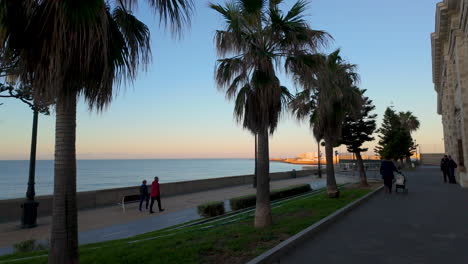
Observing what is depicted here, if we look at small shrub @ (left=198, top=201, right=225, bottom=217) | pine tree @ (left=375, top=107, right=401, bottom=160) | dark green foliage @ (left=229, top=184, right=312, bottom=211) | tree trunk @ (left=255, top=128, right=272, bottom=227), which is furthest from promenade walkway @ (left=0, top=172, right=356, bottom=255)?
pine tree @ (left=375, top=107, right=401, bottom=160)

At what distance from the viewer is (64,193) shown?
479 cm

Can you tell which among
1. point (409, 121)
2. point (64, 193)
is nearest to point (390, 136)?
point (409, 121)

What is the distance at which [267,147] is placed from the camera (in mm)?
8922

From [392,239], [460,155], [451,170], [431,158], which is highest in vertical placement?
[460,155]

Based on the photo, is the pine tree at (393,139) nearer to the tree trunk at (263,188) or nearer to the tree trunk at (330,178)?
the tree trunk at (330,178)

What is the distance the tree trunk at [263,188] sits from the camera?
8656 millimetres

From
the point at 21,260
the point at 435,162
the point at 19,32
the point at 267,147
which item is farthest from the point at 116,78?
the point at 435,162

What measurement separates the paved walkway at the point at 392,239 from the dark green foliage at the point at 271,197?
5.15 metres

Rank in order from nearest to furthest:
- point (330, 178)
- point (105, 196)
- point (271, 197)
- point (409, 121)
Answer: point (330, 178) → point (271, 197) → point (105, 196) → point (409, 121)

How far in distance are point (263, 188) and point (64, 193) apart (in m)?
5.36

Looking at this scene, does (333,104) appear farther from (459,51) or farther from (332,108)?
(459,51)

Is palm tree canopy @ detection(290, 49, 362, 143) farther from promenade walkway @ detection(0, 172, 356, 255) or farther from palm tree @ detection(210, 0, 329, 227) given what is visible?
promenade walkway @ detection(0, 172, 356, 255)

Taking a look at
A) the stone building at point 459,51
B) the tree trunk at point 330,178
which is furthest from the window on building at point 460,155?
the tree trunk at point 330,178

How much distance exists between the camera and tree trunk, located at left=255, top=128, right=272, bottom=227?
866cm
